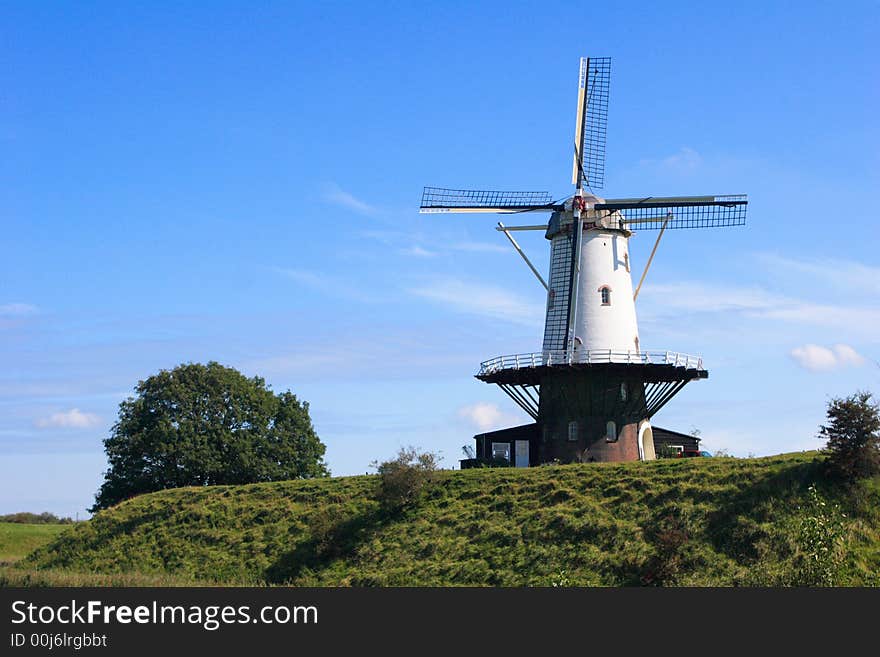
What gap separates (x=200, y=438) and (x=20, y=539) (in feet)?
45.9

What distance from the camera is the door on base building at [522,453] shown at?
182 ft

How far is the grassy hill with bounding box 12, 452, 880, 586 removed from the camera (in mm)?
33312

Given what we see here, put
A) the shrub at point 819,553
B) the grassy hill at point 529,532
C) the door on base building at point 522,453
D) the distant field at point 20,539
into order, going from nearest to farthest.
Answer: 1. the shrub at point 819,553
2. the grassy hill at point 529,532
3. the door on base building at point 522,453
4. the distant field at point 20,539

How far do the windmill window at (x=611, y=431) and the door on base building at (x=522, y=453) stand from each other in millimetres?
6151

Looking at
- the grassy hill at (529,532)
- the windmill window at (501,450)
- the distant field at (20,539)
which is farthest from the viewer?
the distant field at (20,539)

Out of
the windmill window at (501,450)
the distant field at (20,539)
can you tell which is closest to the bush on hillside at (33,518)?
the distant field at (20,539)

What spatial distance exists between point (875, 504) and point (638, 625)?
552 inches

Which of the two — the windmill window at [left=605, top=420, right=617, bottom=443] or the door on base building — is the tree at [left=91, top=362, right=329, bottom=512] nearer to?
the door on base building

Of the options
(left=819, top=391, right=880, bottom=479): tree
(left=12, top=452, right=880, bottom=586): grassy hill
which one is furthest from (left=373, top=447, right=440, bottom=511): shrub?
(left=819, top=391, right=880, bottom=479): tree

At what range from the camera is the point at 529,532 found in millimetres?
38781

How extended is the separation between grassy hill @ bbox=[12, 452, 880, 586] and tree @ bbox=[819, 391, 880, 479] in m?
0.68

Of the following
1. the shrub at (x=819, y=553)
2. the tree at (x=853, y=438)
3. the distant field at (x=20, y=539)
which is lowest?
the distant field at (x=20, y=539)

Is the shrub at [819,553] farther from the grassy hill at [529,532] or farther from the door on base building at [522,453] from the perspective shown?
the door on base building at [522,453]

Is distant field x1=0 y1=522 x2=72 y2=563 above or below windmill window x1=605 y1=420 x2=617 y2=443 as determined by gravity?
below
